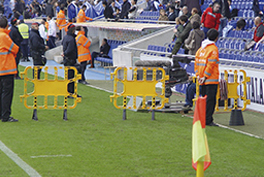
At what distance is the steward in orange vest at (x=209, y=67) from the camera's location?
31.2 feet

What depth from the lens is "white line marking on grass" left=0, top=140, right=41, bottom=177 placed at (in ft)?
21.0

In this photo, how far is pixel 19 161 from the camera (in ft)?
23.0

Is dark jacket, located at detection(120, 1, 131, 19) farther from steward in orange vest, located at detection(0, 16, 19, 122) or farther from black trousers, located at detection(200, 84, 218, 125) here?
black trousers, located at detection(200, 84, 218, 125)

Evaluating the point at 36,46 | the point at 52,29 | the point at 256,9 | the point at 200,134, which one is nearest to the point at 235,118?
the point at 200,134

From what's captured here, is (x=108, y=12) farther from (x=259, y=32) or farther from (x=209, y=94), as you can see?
(x=209, y=94)

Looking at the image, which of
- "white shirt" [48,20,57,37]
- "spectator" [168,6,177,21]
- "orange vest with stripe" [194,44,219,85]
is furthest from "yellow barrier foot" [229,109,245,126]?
"white shirt" [48,20,57,37]

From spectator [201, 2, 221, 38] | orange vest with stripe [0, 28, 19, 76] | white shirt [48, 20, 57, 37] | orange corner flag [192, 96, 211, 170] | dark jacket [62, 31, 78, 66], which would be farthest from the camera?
white shirt [48, 20, 57, 37]

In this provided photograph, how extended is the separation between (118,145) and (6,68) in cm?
313

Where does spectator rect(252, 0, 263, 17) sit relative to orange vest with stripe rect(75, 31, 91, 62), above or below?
above

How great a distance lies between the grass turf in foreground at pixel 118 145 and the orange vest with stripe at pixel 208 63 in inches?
41.6

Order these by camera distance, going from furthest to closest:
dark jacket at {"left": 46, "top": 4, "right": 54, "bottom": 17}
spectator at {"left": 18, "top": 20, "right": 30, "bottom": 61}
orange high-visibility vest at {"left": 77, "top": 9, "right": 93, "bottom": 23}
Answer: dark jacket at {"left": 46, "top": 4, "right": 54, "bottom": 17} < orange high-visibility vest at {"left": 77, "top": 9, "right": 93, "bottom": 23} < spectator at {"left": 18, "top": 20, "right": 30, "bottom": 61}

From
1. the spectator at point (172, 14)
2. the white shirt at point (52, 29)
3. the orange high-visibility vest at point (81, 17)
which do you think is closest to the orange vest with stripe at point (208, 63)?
the spectator at point (172, 14)

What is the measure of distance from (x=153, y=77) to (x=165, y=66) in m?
1.29

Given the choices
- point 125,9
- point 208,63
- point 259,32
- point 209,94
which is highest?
point 125,9
